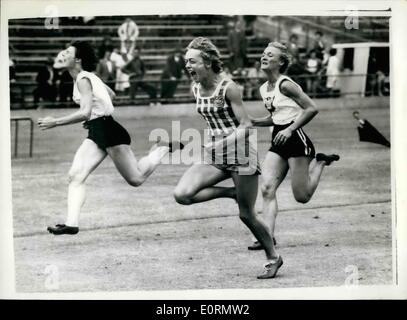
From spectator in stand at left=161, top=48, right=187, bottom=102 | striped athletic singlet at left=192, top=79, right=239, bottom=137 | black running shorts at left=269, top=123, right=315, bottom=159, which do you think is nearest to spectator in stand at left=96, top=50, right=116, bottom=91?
spectator in stand at left=161, top=48, right=187, bottom=102

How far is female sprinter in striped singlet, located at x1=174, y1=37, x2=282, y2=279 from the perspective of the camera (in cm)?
782

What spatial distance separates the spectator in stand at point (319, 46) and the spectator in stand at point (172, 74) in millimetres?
2319

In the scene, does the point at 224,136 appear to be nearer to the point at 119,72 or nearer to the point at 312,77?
the point at 119,72

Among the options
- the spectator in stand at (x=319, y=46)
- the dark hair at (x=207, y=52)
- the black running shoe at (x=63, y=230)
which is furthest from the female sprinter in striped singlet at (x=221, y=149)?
the spectator in stand at (x=319, y=46)

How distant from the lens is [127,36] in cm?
1584

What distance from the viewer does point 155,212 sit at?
10.0 m

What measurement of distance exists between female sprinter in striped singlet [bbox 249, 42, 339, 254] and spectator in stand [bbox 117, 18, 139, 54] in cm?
719

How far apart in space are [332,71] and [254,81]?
1.33 m

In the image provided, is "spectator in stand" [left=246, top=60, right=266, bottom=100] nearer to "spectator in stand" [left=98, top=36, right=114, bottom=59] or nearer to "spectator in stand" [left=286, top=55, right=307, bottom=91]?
"spectator in stand" [left=286, top=55, right=307, bottom=91]

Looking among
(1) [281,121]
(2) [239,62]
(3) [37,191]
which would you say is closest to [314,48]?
(2) [239,62]

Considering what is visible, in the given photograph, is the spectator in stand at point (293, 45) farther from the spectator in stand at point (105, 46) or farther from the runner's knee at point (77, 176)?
the runner's knee at point (77, 176)

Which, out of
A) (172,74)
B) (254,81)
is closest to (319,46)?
(254,81)

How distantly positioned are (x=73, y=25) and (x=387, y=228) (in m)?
4.66

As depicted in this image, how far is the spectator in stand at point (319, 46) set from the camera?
16506 millimetres
